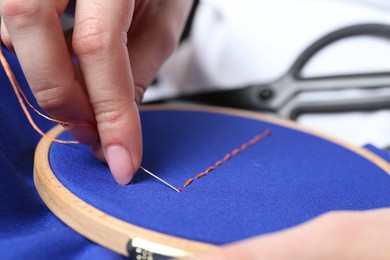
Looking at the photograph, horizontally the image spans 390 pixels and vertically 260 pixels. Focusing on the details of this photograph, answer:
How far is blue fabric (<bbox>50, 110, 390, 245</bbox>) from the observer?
0.45 m

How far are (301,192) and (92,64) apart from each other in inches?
10.9

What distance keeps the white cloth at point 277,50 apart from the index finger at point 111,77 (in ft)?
1.62

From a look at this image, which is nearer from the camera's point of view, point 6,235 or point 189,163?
point 6,235

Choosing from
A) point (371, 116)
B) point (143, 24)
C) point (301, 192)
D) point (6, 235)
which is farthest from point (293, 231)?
point (371, 116)

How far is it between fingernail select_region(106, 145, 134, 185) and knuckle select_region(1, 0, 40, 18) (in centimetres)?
17

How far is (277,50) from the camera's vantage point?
3.29 feet

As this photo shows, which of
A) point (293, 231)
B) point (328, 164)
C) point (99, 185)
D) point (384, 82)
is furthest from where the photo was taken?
point (384, 82)

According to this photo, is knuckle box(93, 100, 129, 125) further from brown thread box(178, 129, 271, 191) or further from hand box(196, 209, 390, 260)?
hand box(196, 209, 390, 260)

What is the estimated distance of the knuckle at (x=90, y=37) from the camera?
1.64 feet

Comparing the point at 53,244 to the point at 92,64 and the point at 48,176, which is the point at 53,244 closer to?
the point at 48,176

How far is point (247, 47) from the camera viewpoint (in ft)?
3.38

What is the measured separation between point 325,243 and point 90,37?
310 millimetres

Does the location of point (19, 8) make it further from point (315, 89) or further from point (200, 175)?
point (315, 89)

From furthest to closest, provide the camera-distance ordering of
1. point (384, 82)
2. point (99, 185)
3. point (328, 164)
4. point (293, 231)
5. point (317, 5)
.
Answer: point (317, 5)
point (384, 82)
point (328, 164)
point (99, 185)
point (293, 231)
